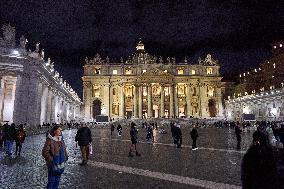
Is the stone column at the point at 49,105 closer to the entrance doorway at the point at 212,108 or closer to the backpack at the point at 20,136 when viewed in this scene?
the backpack at the point at 20,136

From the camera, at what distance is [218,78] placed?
106250 mm

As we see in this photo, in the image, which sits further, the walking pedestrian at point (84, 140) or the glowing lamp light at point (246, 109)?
the glowing lamp light at point (246, 109)

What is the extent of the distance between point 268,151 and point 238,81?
117 metres

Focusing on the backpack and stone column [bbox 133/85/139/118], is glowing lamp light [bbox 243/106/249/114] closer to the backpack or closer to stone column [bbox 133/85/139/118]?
stone column [bbox 133/85/139/118]

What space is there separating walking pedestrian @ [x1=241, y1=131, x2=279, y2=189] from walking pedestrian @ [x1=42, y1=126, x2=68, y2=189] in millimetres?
4003

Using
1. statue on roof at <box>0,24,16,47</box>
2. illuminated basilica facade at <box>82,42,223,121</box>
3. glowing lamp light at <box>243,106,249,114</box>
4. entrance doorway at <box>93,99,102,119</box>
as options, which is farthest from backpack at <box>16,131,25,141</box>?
entrance doorway at <box>93,99,102,119</box>

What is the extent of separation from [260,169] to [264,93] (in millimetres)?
67921

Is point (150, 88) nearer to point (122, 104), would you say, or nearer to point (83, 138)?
point (122, 104)

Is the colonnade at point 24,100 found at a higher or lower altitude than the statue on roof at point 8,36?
lower

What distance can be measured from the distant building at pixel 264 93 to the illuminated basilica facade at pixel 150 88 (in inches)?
379

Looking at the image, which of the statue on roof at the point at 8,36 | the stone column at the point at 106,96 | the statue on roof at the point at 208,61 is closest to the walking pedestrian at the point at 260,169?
the statue on roof at the point at 8,36

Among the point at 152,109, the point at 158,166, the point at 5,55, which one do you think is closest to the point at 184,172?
the point at 158,166

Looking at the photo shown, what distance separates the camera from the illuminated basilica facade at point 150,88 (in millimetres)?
102188

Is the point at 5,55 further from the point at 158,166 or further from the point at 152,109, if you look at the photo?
the point at 152,109
